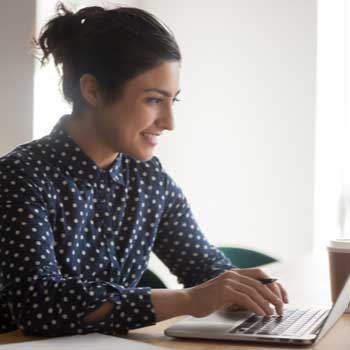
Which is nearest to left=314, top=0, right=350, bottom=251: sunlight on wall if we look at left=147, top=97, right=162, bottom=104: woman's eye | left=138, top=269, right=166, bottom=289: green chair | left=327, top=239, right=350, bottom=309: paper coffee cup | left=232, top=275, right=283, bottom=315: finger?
left=138, top=269, right=166, bottom=289: green chair

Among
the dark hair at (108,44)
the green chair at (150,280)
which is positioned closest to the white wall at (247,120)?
the green chair at (150,280)

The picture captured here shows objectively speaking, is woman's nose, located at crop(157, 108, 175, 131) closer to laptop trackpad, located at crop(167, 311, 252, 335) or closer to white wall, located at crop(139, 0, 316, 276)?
laptop trackpad, located at crop(167, 311, 252, 335)

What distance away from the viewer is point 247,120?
3.79 meters

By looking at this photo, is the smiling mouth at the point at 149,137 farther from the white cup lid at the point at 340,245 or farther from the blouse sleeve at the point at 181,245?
the white cup lid at the point at 340,245

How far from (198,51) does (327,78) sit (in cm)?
68

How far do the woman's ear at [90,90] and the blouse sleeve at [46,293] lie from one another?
13.0 inches

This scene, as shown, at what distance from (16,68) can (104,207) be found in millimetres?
1666

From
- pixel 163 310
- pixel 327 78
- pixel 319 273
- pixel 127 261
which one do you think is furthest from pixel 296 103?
pixel 163 310

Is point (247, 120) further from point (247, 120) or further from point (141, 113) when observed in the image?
point (141, 113)

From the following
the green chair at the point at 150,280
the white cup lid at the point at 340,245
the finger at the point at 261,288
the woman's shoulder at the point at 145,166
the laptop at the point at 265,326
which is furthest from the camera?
the green chair at the point at 150,280

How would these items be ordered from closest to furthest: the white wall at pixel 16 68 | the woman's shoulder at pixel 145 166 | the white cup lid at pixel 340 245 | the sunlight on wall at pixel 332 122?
the white cup lid at pixel 340 245
the woman's shoulder at pixel 145 166
the white wall at pixel 16 68
the sunlight on wall at pixel 332 122

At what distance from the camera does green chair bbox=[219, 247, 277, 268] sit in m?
2.45

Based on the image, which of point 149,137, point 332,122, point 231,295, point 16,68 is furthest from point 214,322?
point 332,122

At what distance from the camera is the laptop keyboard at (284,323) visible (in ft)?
4.17
